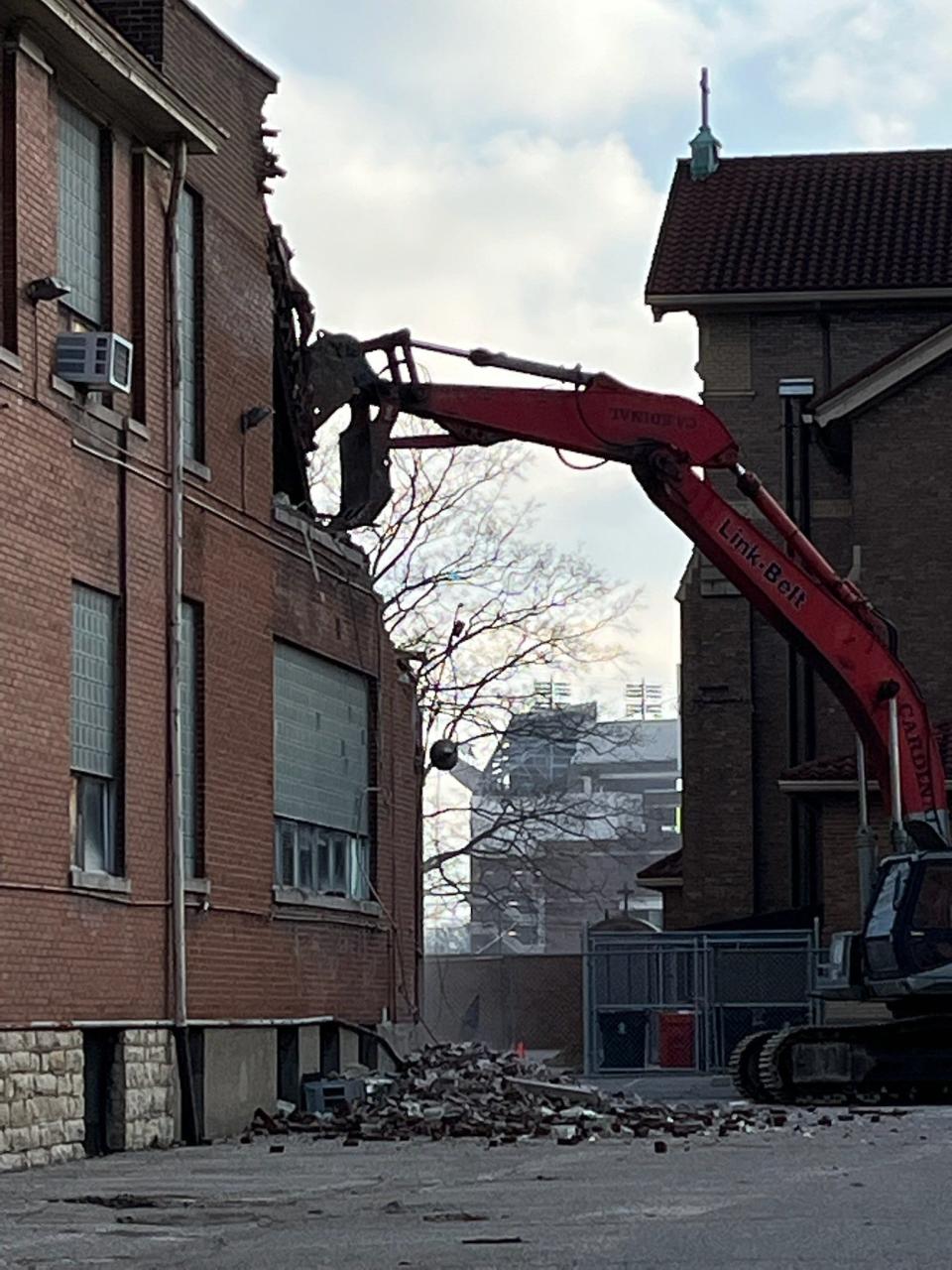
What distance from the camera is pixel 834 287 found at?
42.6 meters

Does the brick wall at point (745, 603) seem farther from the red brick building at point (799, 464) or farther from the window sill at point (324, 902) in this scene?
the window sill at point (324, 902)

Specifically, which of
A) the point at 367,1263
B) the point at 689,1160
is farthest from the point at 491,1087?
the point at 367,1263

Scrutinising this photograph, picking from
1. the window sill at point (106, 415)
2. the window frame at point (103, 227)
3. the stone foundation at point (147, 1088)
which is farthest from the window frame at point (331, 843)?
the window frame at point (103, 227)

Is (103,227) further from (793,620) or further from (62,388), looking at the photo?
(793,620)

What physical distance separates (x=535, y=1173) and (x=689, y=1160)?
1.60 meters

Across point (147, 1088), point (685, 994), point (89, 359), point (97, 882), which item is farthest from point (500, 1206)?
point (685, 994)

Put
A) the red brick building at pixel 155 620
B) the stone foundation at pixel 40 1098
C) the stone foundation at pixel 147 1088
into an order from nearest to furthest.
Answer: the stone foundation at pixel 40 1098
the red brick building at pixel 155 620
the stone foundation at pixel 147 1088

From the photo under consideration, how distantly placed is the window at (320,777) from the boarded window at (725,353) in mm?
15787

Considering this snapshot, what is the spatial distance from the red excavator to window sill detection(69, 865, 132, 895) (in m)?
7.09

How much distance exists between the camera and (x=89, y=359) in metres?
20.2

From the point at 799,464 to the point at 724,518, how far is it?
48.5ft

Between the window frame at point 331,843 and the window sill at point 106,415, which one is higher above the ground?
the window sill at point 106,415

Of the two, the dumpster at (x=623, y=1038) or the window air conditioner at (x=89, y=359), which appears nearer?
the window air conditioner at (x=89, y=359)

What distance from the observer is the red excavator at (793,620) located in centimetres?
2603
